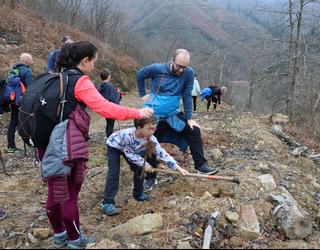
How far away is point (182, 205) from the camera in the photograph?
4418 mm

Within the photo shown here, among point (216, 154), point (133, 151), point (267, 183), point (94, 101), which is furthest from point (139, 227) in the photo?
point (216, 154)

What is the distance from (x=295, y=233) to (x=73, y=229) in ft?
7.16

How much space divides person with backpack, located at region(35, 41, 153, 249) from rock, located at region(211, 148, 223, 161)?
3.64 meters

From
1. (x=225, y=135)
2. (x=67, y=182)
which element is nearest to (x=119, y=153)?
(x=67, y=182)

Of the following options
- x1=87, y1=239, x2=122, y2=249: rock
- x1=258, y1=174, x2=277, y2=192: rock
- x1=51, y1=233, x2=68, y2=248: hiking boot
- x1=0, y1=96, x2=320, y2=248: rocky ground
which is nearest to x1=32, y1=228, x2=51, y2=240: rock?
x1=0, y1=96, x2=320, y2=248: rocky ground

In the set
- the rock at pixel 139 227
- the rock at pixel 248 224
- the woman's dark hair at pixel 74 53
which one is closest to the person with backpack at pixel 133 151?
the rock at pixel 139 227

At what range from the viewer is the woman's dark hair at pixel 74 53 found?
3322 millimetres

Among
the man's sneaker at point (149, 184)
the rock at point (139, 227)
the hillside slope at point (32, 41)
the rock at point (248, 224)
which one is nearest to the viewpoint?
the rock at point (139, 227)

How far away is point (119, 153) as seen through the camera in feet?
14.7

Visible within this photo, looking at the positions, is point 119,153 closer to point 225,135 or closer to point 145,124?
point 145,124

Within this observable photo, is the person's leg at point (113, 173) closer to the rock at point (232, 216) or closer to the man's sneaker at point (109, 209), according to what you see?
the man's sneaker at point (109, 209)

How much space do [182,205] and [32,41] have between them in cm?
1476

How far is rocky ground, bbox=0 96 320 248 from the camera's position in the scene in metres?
3.83

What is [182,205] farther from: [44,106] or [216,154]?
[216,154]
